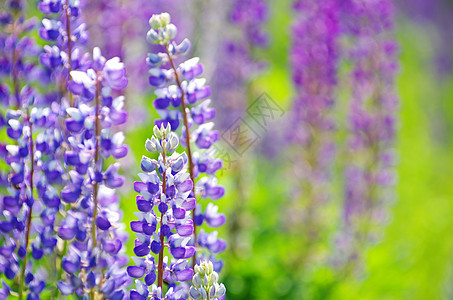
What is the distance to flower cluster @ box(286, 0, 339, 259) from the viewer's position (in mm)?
2920

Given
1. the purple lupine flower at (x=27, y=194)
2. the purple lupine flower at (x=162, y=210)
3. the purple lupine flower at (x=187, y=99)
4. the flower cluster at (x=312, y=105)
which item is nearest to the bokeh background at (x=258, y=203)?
the flower cluster at (x=312, y=105)

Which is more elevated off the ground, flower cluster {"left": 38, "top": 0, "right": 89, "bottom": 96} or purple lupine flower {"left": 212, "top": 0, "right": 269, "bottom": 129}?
purple lupine flower {"left": 212, "top": 0, "right": 269, "bottom": 129}

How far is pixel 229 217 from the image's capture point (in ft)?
9.77

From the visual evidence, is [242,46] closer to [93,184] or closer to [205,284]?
[93,184]

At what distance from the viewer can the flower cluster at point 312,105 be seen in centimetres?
292

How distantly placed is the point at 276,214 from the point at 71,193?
2.78 meters

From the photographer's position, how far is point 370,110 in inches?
120

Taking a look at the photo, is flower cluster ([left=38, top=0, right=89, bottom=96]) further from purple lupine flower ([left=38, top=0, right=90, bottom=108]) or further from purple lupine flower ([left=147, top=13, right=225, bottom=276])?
purple lupine flower ([left=147, top=13, right=225, bottom=276])

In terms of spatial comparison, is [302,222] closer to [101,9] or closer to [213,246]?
[101,9]

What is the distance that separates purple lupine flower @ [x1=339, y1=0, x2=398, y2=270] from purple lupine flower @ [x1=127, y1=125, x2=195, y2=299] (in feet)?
6.71

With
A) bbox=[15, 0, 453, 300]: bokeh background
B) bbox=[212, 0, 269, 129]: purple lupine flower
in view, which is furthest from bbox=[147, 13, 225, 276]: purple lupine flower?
bbox=[212, 0, 269, 129]: purple lupine flower

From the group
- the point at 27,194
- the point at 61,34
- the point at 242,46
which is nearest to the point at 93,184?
the point at 27,194

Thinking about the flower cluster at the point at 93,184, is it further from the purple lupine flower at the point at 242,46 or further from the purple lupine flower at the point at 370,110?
the purple lupine flower at the point at 370,110

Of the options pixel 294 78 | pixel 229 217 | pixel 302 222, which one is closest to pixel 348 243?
pixel 302 222
